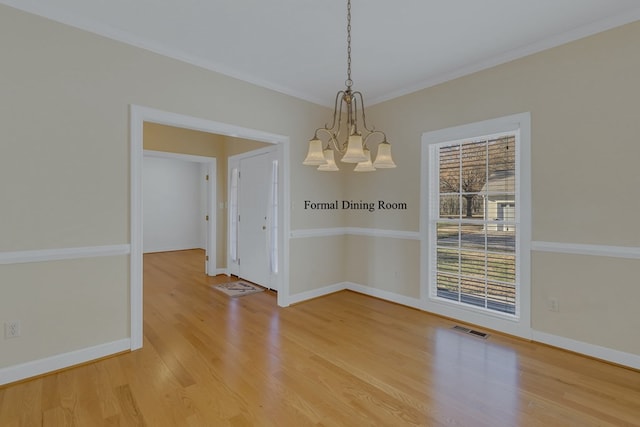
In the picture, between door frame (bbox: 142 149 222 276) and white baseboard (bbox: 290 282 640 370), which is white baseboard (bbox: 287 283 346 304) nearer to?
white baseboard (bbox: 290 282 640 370)

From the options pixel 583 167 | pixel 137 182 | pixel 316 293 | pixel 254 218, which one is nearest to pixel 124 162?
pixel 137 182

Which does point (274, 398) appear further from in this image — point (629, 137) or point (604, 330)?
point (629, 137)

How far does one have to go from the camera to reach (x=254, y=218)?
501cm

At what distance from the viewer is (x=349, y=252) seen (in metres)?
4.74

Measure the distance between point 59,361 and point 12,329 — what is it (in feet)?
1.37

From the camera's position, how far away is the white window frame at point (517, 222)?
9.75 feet

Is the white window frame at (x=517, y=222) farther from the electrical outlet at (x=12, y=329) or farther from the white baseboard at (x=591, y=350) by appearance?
the electrical outlet at (x=12, y=329)

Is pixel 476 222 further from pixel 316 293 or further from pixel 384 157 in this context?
pixel 316 293

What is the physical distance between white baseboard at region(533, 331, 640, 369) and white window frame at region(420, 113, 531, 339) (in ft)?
0.44

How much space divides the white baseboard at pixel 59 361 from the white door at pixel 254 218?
2301mm

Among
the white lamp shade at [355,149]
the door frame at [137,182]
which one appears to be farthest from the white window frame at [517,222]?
the door frame at [137,182]

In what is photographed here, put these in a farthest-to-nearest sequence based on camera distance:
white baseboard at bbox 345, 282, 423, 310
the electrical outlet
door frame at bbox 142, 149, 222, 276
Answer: door frame at bbox 142, 149, 222, 276 < white baseboard at bbox 345, 282, 423, 310 < the electrical outlet

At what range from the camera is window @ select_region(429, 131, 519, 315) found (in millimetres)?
3152

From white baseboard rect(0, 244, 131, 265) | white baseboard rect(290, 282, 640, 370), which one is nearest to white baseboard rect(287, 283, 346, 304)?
white baseboard rect(290, 282, 640, 370)
